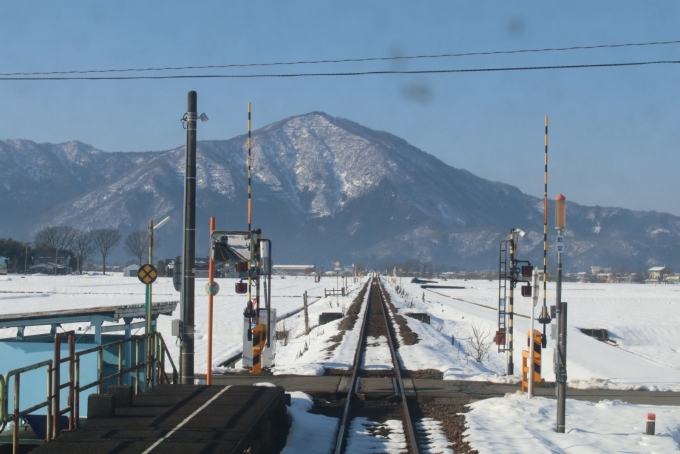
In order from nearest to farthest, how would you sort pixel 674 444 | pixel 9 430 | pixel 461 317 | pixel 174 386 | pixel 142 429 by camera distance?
pixel 142 429, pixel 674 444, pixel 9 430, pixel 174 386, pixel 461 317

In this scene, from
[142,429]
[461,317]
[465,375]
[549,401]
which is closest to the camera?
[142,429]

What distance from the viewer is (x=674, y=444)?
32.1ft

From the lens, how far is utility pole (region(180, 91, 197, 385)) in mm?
13227

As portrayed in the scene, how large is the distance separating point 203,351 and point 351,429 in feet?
40.4

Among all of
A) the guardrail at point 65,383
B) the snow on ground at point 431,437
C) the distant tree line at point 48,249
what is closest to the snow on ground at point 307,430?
the snow on ground at point 431,437

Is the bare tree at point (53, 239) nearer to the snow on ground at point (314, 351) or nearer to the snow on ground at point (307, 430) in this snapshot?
the snow on ground at point (314, 351)

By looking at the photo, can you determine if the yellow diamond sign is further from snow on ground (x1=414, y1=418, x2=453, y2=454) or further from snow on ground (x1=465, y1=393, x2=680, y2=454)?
snow on ground (x1=465, y1=393, x2=680, y2=454)

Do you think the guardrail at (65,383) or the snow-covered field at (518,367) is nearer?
the guardrail at (65,383)

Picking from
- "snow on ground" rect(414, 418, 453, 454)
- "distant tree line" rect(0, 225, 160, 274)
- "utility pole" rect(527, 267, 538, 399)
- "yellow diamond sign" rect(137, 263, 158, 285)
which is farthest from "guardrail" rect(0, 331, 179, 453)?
"distant tree line" rect(0, 225, 160, 274)

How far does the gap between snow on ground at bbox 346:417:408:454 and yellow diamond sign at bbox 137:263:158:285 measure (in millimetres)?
5322

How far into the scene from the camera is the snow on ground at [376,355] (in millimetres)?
18422

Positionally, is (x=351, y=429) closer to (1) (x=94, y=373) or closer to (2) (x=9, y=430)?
(1) (x=94, y=373)

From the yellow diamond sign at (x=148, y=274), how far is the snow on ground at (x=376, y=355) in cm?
566

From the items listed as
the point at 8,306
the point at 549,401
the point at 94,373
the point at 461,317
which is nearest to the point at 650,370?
the point at 549,401
